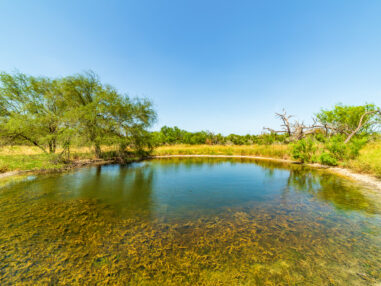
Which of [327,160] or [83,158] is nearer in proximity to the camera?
[327,160]

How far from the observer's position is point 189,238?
422 cm

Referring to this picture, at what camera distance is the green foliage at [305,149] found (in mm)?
17650

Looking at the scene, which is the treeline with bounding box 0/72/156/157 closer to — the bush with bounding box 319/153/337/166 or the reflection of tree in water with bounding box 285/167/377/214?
the reflection of tree in water with bounding box 285/167/377/214

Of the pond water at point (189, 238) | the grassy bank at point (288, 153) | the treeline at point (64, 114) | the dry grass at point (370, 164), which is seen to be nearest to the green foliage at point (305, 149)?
the grassy bank at point (288, 153)

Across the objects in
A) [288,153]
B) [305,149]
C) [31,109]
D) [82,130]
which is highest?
[31,109]

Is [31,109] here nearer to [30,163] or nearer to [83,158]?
[30,163]

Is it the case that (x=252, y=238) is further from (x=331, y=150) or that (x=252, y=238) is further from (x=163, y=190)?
(x=331, y=150)

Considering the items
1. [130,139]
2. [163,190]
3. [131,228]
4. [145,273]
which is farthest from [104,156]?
[145,273]

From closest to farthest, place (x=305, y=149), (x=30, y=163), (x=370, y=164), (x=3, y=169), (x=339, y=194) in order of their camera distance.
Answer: (x=339, y=194), (x=370, y=164), (x=3, y=169), (x=30, y=163), (x=305, y=149)

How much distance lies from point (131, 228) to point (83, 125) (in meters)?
15.5

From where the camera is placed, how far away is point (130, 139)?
2008 cm

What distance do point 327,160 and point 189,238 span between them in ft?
58.3

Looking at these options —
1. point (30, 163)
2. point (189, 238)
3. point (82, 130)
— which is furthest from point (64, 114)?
point (189, 238)

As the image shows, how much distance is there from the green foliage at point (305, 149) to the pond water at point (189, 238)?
1079 cm
